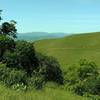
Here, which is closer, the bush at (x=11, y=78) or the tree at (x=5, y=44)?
the bush at (x=11, y=78)

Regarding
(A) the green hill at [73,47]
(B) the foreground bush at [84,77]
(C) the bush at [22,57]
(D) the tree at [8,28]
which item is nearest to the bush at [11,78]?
(C) the bush at [22,57]

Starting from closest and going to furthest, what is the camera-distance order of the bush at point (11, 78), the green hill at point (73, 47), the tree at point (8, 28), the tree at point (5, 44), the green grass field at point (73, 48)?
the bush at point (11, 78) < the tree at point (5, 44) < the tree at point (8, 28) < the green grass field at point (73, 48) < the green hill at point (73, 47)

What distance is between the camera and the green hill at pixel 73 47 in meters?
103

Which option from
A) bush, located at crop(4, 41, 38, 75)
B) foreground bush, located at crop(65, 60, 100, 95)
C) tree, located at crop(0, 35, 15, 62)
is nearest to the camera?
bush, located at crop(4, 41, 38, 75)

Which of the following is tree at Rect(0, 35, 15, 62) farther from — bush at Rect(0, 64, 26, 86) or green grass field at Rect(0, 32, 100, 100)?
green grass field at Rect(0, 32, 100, 100)

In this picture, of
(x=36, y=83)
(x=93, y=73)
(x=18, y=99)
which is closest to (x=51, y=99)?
(x=18, y=99)

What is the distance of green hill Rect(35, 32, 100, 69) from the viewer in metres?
103

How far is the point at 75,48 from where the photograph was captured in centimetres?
11731

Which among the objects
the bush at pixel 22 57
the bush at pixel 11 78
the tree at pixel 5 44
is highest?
the bush at pixel 11 78

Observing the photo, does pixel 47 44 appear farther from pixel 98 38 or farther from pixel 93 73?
pixel 93 73

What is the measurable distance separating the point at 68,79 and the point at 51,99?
37640mm

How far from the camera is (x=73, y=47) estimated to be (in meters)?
120

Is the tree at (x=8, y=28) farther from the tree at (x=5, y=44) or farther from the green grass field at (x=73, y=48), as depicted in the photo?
the green grass field at (x=73, y=48)

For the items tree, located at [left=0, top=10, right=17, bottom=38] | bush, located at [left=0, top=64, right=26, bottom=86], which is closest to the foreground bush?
tree, located at [left=0, top=10, right=17, bottom=38]
